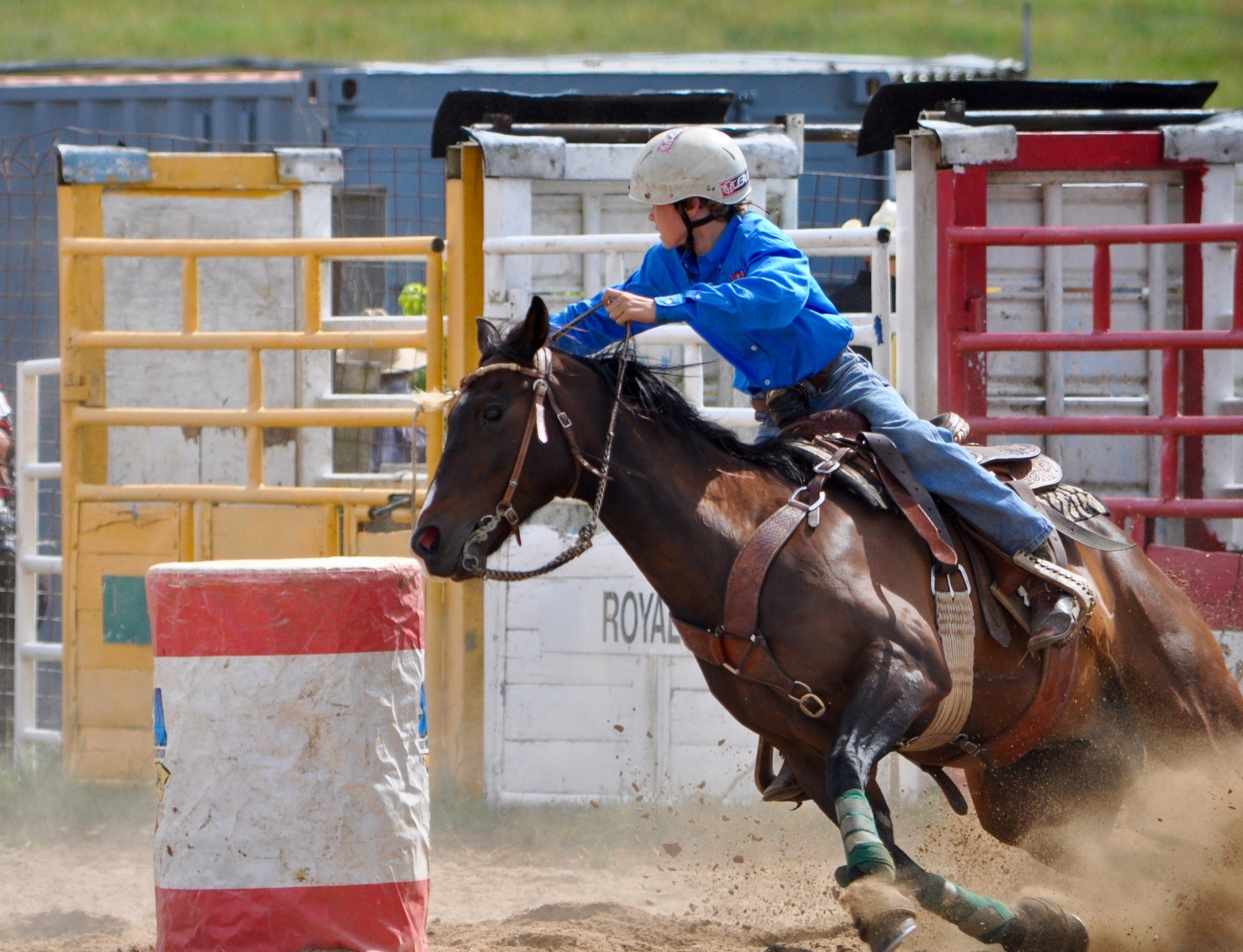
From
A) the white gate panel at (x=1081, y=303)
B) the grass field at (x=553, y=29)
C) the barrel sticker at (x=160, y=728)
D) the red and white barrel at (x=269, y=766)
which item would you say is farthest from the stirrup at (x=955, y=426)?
the grass field at (x=553, y=29)

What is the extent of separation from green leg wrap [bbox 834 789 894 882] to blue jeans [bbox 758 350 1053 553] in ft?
3.40

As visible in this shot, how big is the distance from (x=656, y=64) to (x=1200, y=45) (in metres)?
5.20

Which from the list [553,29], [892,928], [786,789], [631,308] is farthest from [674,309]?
[553,29]

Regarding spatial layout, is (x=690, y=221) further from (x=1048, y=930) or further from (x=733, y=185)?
(x=1048, y=930)

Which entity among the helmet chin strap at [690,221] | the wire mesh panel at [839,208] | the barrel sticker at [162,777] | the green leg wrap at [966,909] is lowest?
the green leg wrap at [966,909]

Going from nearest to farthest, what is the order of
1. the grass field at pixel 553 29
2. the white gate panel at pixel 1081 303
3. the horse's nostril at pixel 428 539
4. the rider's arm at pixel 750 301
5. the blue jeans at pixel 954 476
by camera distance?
the horse's nostril at pixel 428 539, the rider's arm at pixel 750 301, the blue jeans at pixel 954 476, the white gate panel at pixel 1081 303, the grass field at pixel 553 29

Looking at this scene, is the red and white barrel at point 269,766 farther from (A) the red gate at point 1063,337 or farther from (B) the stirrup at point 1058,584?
(A) the red gate at point 1063,337

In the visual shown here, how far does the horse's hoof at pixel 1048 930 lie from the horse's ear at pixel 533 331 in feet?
7.03

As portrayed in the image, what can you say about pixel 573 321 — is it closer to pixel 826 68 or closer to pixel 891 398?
pixel 891 398

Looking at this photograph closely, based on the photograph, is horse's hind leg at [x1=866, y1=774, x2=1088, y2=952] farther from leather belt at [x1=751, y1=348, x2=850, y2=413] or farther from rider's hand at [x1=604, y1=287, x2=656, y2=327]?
rider's hand at [x1=604, y1=287, x2=656, y2=327]

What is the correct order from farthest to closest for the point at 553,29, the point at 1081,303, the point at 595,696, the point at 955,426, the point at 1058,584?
the point at 553,29, the point at 1081,303, the point at 595,696, the point at 955,426, the point at 1058,584

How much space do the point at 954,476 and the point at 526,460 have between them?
1.31 m

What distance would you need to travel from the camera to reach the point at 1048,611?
4.22m

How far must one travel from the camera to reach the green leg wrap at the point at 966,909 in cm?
389
